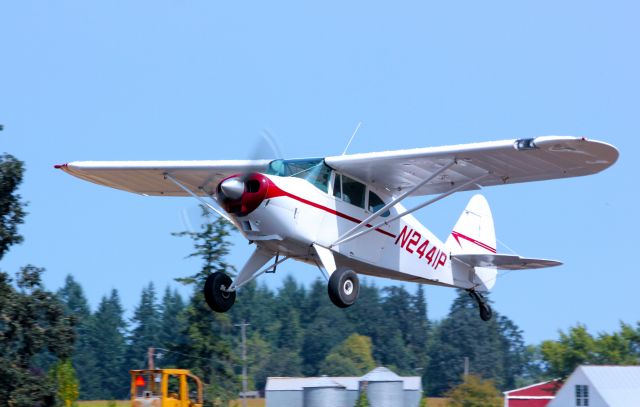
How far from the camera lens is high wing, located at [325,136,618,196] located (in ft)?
50.1

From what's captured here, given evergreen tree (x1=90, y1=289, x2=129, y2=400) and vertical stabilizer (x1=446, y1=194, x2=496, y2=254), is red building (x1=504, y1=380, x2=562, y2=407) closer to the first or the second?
vertical stabilizer (x1=446, y1=194, x2=496, y2=254)

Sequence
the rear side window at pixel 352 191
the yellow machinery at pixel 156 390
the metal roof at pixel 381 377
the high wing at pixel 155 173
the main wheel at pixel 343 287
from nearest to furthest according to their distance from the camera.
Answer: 1. the main wheel at pixel 343 287
2. the rear side window at pixel 352 191
3. the high wing at pixel 155 173
4. the yellow machinery at pixel 156 390
5. the metal roof at pixel 381 377

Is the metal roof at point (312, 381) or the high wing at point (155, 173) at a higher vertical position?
the high wing at point (155, 173)

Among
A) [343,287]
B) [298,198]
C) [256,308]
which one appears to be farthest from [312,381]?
[256,308]

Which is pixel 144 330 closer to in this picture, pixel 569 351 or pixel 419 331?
pixel 419 331

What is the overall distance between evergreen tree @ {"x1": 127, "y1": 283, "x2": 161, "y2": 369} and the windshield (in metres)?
72.7

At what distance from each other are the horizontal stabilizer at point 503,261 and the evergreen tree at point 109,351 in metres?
68.0

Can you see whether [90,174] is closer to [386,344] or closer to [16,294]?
[16,294]

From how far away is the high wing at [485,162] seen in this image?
1526 centimetres

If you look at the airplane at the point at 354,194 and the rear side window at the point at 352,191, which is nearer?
the airplane at the point at 354,194

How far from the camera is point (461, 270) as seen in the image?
64.1 feet

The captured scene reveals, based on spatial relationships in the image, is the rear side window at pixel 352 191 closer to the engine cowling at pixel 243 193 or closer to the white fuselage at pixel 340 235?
the white fuselage at pixel 340 235

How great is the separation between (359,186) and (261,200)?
2359 mm

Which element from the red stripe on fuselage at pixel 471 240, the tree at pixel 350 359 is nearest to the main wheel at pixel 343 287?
the red stripe on fuselage at pixel 471 240
